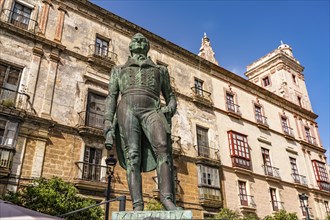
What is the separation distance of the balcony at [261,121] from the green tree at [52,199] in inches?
588

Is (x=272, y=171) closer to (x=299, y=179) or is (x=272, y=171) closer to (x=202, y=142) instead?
(x=299, y=179)

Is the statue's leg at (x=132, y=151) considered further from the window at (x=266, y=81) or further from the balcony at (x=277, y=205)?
the window at (x=266, y=81)

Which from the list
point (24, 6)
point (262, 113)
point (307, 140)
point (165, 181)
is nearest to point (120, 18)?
point (24, 6)

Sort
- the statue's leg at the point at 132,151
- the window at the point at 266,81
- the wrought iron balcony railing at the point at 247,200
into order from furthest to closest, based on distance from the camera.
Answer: the window at the point at 266,81
the wrought iron balcony railing at the point at 247,200
the statue's leg at the point at 132,151

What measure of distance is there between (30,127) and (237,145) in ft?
39.9

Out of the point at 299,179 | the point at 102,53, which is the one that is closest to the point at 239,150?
the point at 299,179

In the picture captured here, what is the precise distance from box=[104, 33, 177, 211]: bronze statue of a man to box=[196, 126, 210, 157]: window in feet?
44.3

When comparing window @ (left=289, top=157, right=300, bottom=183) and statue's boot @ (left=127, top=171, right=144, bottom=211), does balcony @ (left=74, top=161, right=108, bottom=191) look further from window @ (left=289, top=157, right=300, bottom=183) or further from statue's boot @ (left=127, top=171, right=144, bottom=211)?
window @ (left=289, top=157, right=300, bottom=183)

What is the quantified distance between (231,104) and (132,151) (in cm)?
1823

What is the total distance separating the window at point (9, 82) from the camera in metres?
11.8

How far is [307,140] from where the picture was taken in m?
25.6

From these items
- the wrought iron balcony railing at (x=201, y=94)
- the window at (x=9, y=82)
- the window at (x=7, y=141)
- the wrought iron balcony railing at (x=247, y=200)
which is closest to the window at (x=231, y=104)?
the wrought iron balcony railing at (x=201, y=94)

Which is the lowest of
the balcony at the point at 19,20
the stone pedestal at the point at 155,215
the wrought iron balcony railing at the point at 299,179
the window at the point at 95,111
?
the stone pedestal at the point at 155,215

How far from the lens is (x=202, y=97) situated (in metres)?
19.4
